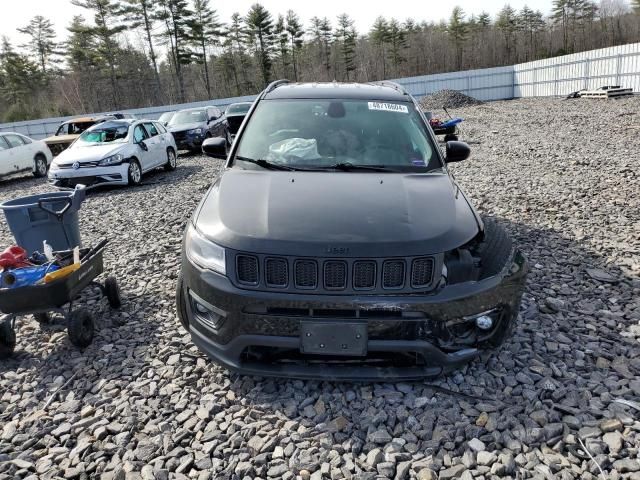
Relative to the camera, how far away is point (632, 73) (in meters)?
25.3

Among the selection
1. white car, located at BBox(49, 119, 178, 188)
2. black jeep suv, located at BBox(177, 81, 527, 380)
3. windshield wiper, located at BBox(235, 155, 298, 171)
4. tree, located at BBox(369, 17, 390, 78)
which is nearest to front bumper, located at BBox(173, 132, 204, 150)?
white car, located at BBox(49, 119, 178, 188)

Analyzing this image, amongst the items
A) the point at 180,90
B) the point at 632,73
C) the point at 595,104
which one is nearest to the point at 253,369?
the point at 595,104

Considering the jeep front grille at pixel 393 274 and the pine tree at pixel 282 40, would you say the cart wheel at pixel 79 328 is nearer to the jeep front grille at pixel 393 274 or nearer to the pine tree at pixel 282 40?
the jeep front grille at pixel 393 274

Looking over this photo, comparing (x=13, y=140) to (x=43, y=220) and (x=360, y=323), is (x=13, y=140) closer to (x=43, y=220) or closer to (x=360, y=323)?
(x=43, y=220)

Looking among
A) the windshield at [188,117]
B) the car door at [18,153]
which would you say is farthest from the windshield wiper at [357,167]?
the windshield at [188,117]

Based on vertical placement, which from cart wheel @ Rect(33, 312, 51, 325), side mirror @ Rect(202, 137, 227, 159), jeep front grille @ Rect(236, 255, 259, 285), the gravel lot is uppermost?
side mirror @ Rect(202, 137, 227, 159)

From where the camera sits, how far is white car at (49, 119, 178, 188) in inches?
407

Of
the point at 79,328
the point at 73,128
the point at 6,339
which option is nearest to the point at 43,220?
the point at 6,339

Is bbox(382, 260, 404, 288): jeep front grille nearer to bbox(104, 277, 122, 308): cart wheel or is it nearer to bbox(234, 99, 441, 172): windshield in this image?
bbox(234, 99, 441, 172): windshield

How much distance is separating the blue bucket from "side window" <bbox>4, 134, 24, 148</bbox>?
35.6 ft

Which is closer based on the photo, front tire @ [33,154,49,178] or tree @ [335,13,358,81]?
front tire @ [33,154,49,178]

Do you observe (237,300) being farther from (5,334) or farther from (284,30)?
(284,30)

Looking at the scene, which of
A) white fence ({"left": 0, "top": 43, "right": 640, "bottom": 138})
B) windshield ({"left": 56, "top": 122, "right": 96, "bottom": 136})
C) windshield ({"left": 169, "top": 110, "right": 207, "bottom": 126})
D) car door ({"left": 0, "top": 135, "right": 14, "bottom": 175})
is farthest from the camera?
white fence ({"left": 0, "top": 43, "right": 640, "bottom": 138})

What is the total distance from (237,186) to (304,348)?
1276 mm
